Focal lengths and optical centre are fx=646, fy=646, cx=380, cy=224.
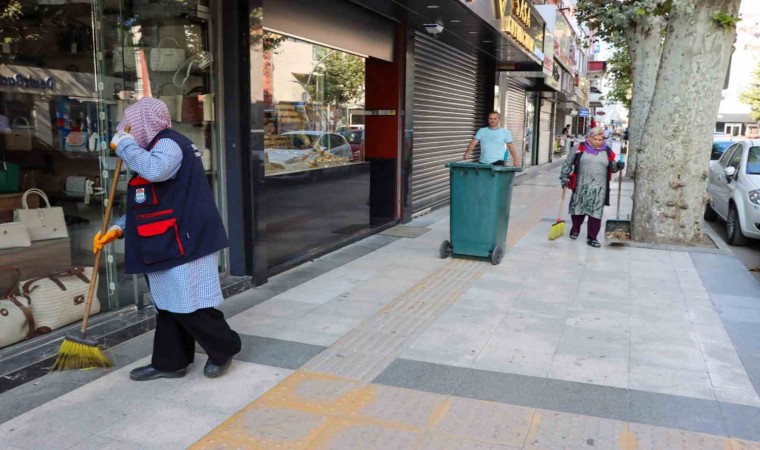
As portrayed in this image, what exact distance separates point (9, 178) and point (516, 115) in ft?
58.0

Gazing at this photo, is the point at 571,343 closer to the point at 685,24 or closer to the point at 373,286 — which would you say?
the point at 373,286

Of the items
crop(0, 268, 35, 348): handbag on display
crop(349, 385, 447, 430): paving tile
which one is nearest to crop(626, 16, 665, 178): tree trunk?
crop(349, 385, 447, 430): paving tile

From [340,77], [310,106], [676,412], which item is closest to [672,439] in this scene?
[676,412]

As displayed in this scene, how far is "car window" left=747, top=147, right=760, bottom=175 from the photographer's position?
9.34 m

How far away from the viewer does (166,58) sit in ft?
18.3

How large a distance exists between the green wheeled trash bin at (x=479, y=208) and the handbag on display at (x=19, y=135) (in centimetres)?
416

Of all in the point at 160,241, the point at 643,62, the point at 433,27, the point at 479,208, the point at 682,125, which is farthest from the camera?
the point at 643,62

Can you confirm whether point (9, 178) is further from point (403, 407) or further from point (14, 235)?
point (403, 407)

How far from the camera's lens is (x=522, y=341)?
4.82 meters

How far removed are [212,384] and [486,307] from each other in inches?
103

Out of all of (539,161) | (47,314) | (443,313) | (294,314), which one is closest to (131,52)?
(47,314)

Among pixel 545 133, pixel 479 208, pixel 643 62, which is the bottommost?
pixel 479 208

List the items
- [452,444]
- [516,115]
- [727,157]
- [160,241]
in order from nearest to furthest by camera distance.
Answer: [452,444] < [160,241] < [727,157] < [516,115]

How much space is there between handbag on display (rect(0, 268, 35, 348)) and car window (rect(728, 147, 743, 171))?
9551mm
